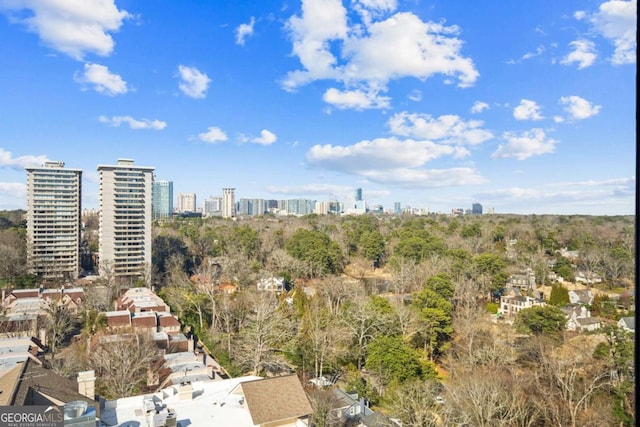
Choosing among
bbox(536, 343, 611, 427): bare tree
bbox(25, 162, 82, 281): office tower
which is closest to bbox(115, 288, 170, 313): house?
bbox(25, 162, 82, 281): office tower

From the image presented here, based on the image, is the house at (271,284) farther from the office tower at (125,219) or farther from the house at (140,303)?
the office tower at (125,219)

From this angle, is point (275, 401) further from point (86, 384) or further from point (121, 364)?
point (121, 364)

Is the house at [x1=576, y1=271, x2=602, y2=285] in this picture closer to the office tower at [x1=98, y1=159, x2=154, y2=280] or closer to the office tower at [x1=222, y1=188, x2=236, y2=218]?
the office tower at [x1=98, y1=159, x2=154, y2=280]

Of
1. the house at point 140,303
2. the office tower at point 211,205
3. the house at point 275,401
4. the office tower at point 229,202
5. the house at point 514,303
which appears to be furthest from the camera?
the office tower at point 211,205

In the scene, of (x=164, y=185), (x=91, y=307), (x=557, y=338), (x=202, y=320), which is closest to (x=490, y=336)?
(x=557, y=338)

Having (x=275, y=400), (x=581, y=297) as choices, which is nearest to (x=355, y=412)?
(x=275, y=400)

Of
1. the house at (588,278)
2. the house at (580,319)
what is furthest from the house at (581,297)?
the house at (588,278)

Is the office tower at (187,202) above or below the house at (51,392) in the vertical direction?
above
